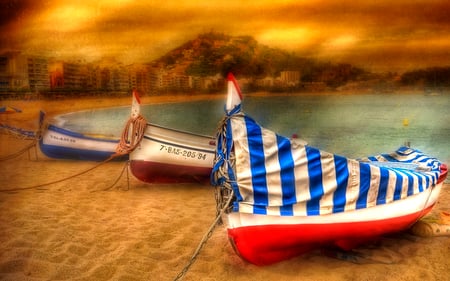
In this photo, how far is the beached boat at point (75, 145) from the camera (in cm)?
459

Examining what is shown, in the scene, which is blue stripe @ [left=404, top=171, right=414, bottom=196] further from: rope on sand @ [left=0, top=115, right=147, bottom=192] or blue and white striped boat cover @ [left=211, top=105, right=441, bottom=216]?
rope on sand @ [left=0, top=115, right=147, bottom=192]

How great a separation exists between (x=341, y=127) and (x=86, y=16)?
3273 mm

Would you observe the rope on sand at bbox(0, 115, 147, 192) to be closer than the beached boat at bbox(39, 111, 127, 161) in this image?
Yes

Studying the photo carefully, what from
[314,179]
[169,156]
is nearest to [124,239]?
[169,156]

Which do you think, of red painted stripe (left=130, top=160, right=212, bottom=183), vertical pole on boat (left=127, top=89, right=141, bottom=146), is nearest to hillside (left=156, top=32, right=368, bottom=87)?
vertical pole on boat (left=127, top=89, right=141, bottom=146)

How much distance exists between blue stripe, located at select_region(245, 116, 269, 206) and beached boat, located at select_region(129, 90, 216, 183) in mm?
2008

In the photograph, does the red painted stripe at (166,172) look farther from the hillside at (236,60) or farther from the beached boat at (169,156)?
the hillside at (236,60)

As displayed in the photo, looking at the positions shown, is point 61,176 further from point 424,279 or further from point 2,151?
point 424,279

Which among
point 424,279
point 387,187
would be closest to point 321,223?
point 387,187

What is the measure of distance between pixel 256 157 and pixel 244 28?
7.80ft

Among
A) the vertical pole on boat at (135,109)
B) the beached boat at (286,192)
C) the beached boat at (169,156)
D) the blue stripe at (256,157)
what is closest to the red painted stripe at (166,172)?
the beached boat at (169,156)

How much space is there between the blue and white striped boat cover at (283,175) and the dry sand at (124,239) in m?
0.50

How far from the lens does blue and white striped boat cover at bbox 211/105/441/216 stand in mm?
2137

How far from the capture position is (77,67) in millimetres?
3773
